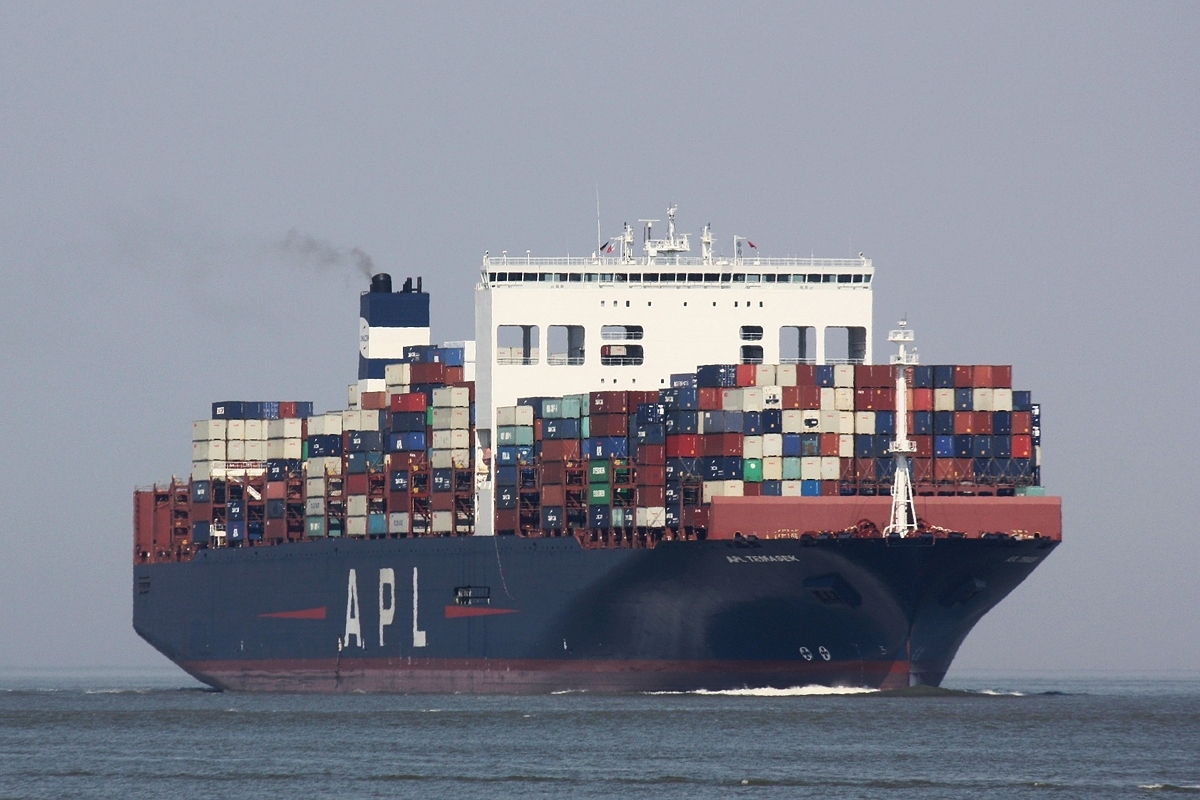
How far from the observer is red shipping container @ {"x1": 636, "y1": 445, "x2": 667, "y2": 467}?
6681cm

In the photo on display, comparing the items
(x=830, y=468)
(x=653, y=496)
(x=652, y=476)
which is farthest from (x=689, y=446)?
(x=830, y=468)

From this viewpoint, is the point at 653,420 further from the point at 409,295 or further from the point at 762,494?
the point at 409,295

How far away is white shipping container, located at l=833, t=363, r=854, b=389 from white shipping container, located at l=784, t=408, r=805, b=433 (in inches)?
54.0

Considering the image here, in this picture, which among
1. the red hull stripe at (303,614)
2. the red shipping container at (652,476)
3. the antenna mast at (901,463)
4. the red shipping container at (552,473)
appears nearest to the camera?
the antenna mast at (901,463)

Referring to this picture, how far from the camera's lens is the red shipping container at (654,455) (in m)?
66.8

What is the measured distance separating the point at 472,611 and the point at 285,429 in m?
12.9

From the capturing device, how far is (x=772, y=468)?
65625 mm

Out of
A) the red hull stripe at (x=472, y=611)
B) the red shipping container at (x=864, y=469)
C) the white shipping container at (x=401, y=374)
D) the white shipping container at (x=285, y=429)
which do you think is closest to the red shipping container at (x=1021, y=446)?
the red shipping container at (x=864, y=469)

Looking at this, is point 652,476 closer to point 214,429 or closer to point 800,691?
point 800,691

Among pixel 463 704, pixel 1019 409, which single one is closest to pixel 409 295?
pixel 463 704

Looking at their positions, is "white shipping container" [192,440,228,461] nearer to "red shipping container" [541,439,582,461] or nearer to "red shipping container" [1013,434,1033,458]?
"red shipping container" [541,439,582,461]

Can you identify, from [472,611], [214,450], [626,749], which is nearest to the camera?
[626,749]

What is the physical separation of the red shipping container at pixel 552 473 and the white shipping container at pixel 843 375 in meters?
8.42

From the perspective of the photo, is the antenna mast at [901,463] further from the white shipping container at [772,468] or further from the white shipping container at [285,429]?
the white shipping container at [285,429]
